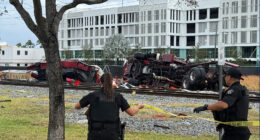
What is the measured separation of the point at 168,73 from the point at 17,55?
83.3 metres

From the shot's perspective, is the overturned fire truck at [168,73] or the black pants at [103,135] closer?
the black pants at [103,135]

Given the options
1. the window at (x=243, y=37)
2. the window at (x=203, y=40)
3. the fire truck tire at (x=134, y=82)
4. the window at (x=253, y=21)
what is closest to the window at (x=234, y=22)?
the window at (x=243, y=37)

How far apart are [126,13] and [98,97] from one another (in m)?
89.2

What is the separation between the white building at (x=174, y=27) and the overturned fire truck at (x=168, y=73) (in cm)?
3945

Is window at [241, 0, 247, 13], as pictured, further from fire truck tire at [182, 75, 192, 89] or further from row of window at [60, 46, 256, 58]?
fire truck tire at [182, 75, 192, 89]

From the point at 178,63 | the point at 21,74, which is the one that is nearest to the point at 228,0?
the point at 21,74

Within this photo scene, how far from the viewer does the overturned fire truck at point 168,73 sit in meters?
22.6

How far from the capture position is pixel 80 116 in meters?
12.2

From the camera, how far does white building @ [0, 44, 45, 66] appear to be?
99.9 metres

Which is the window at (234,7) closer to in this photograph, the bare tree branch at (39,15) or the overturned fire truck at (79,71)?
the overturned fire truck at (79,71)

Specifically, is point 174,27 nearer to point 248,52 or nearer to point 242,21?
point 242,21

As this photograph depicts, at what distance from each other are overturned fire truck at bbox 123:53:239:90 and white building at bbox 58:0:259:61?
3945cm

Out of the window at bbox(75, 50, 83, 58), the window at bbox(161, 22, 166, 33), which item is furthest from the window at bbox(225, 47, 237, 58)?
the window at bbox(75, 50, 83, 58)

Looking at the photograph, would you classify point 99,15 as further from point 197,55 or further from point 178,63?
point 178,63
